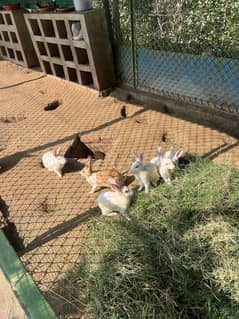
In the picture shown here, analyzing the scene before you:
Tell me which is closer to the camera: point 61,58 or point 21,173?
point 21,173

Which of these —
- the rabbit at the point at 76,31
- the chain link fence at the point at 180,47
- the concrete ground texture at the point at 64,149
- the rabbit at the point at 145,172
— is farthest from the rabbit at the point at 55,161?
the rabbit at the point at 76,31

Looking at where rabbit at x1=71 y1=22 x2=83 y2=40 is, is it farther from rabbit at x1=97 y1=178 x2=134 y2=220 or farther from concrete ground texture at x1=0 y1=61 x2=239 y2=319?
rabbit at x1=97 y1=178 x2=134 y2=220

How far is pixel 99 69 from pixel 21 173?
86.8 inches

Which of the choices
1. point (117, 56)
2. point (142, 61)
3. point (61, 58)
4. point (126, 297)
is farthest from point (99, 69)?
point (126, 297)

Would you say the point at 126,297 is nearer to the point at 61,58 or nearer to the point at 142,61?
the point at 142,61

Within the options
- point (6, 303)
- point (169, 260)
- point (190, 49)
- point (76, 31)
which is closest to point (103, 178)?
Result: point (169, 260)

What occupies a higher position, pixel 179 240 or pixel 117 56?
pixel 117 56

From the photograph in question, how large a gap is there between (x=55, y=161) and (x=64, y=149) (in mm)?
578

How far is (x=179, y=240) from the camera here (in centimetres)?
202

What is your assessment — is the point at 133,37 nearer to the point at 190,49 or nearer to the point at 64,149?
the point at 190,49

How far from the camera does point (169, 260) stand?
1882 millimetres

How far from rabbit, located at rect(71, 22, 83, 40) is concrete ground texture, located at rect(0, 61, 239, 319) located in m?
0.81

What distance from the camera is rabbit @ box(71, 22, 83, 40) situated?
462 cm

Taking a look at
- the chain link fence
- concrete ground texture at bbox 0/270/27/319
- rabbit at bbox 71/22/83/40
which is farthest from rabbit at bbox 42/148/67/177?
rabbit at bbox 71/22/83/40
